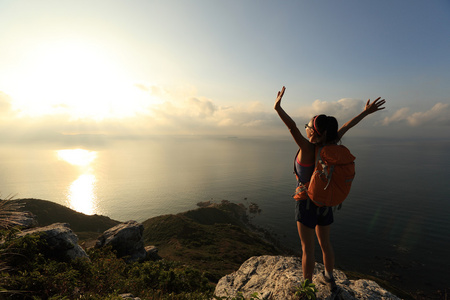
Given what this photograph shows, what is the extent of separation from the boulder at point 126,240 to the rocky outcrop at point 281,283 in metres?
17.9

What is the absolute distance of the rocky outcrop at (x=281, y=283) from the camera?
4531 millimetres

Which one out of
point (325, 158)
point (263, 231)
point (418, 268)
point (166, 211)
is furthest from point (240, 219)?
point (325, 158)

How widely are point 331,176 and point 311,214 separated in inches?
39.5

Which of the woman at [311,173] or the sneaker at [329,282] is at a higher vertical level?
the woman at [311,173]

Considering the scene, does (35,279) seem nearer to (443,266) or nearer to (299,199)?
(299,199)

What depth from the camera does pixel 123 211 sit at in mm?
106000

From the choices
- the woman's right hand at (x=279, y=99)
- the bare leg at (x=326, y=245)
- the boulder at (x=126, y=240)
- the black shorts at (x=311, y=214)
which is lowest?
the boulder at (x=126, y=240)

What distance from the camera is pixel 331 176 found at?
374 cm

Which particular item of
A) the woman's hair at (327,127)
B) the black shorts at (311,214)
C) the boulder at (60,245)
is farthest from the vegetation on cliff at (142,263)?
the woman's hair at (327,127)

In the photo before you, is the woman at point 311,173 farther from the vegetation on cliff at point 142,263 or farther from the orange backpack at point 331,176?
the vegetation on cliff at point 142,263

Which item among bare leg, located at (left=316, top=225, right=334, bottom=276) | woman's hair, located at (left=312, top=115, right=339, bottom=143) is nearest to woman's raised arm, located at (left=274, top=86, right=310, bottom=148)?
woman's hair, located at (left=312, top=115, right=339, bottom=143)

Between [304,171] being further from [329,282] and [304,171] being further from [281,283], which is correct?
[281,283]

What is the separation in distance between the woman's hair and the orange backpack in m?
0.22

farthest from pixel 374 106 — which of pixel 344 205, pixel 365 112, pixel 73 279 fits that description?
pixel 344 205
